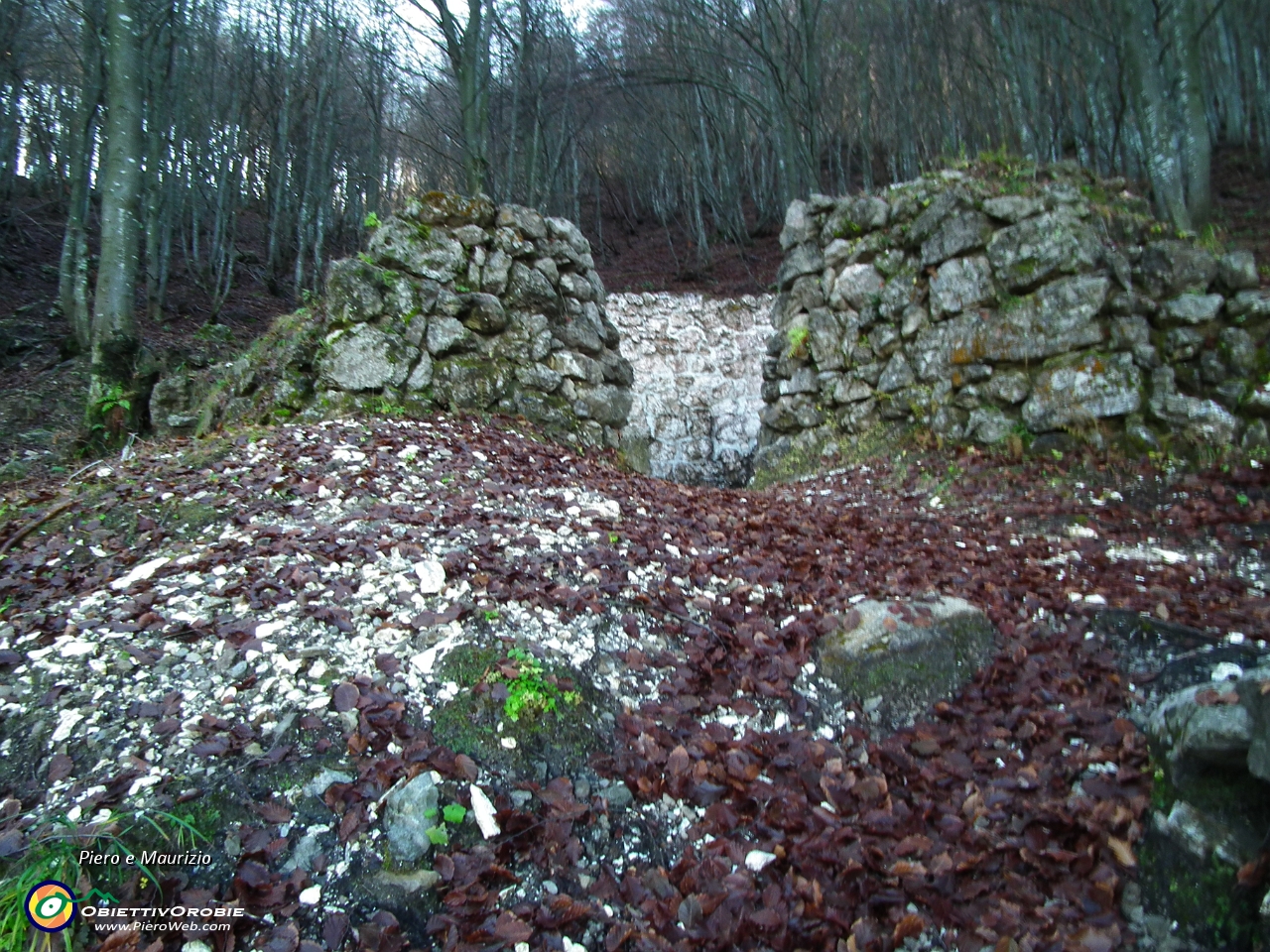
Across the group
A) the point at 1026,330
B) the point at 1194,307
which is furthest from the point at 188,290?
the point at 1194,307

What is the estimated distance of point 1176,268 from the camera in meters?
6.54

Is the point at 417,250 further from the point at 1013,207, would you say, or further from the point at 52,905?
the point at 52,905

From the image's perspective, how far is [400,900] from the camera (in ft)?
6.81

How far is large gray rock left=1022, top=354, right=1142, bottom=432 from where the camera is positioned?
6.31m

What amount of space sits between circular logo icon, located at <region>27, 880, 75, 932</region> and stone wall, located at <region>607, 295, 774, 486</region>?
671cm

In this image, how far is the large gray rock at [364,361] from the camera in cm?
684

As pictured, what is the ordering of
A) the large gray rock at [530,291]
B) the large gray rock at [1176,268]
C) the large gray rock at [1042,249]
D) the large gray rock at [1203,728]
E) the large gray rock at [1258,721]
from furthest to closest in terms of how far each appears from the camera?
the large gray rock at [530,291]
the large gray rock at [1042,249]
the large gray rock at [1176,268]
the large gray rock at [1203,728]
the large gray rock at [1258,721]

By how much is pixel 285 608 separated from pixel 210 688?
1.86 feet

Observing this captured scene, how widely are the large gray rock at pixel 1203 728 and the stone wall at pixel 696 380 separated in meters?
6.13

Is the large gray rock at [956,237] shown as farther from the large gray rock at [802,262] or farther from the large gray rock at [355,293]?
the large gray rock at [355,293]

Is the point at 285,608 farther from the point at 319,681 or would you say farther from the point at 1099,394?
the point at 1099,394

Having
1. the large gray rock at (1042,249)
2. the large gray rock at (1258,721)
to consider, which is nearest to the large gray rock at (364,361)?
the large gray rock at (1042,249)

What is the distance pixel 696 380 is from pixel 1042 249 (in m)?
5.63

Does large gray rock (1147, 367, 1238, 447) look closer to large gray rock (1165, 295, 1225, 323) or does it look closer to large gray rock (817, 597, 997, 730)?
large gray rock (1165, 295, 1225, 323)
